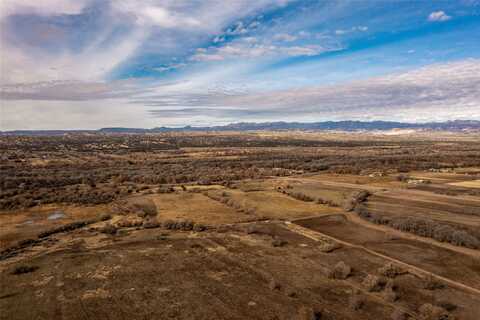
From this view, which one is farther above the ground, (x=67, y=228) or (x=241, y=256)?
(x=241, y=256)

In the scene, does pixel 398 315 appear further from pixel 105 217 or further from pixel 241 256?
pixel 105 217

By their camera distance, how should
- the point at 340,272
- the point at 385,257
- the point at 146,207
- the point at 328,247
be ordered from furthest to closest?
the point at 146,207 < the point at 328,247 < the point at 385,257 < the point at 340,272

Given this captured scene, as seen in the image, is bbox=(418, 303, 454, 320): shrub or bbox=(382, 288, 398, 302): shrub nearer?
bbox=(418, 303, 454, 320): shrub

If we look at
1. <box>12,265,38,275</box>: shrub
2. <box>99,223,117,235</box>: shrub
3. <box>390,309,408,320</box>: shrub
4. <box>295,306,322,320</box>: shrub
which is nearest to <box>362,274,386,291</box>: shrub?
<box>390,309,408,320</box>: shrub

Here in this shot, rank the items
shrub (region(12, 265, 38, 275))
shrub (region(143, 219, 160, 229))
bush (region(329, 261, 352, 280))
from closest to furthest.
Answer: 1. bush (region(329, 261, 352, 280))
2. shrub (region(12, 265, 38, 275))
3. shrub (region(143, 219, 160, 229))

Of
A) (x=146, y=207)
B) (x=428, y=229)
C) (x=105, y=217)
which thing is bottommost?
(x=146, y=207)

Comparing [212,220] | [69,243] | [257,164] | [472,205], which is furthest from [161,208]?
[257,164]

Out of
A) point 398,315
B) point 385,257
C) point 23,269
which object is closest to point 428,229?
point 385,257

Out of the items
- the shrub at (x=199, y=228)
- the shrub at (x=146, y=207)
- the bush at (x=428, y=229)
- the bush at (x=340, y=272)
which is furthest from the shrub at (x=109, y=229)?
the bush at (x=428, y=229)

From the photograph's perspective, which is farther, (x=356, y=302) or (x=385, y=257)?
(x=385, y=257)

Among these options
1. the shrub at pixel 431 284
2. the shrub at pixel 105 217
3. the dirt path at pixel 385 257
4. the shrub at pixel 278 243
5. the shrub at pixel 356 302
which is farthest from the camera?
the shrub at pixel 105 217

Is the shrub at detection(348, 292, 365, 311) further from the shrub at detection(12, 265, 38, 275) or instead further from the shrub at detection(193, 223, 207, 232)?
the shrub at detection(12, 265, 38, 275)

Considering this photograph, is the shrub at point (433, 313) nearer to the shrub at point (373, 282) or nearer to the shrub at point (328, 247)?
the shrub at point (373, 282)
